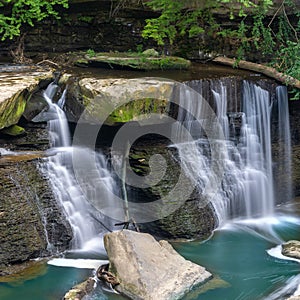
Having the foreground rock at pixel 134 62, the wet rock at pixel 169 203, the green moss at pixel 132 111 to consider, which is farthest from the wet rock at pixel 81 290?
the foreground rock at pixel 134 62

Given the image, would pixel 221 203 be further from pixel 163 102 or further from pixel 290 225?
pixel 163 102

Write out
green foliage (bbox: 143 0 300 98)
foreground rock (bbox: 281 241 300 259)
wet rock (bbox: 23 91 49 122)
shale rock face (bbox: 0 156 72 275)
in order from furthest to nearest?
1. green foliage (bbox: 143 0 300 98)
2. wet rock (bbox: 23 91 49 122)
3. foreground rock (bbox: 281 241 300 259)
4. shale rock face (bbox: 0 156 72 275)

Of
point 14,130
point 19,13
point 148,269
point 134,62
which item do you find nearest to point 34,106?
point 14,130

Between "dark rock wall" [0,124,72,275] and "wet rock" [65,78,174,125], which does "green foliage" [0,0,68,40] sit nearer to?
"wet rock" [65,78,174,125]

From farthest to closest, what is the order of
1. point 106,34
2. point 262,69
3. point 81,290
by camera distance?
point 106,34 → point 262,69 → point 81,290

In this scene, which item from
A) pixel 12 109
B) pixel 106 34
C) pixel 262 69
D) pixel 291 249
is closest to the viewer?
pixel 291 249

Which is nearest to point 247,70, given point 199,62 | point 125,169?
point 199,62

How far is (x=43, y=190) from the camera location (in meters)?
6.73

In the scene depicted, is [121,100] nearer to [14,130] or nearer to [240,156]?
[14,130]

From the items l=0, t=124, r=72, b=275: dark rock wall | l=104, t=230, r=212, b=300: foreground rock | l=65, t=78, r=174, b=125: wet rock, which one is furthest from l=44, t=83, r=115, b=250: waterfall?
l=104, t=230, r=212, b=300: foreground rock

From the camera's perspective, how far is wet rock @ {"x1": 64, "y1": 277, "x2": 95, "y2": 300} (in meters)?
5.34

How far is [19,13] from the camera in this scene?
405 inches

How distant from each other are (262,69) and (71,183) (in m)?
4.51

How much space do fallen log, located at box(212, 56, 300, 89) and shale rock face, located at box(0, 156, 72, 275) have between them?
15.3 feet
